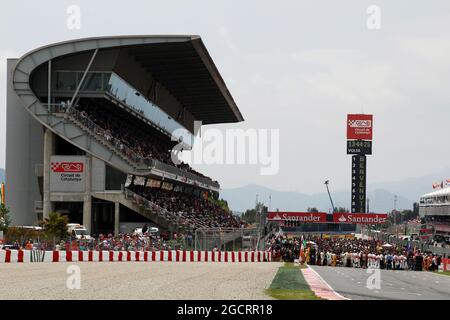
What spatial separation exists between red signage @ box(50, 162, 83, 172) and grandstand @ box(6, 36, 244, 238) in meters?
0.08

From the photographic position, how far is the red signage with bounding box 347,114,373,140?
135875 millimetres

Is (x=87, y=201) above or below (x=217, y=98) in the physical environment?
below

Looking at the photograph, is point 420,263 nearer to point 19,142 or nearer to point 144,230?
point 144,230

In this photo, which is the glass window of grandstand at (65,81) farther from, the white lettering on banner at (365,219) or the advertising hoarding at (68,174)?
the white lettering on banner at (365,219)

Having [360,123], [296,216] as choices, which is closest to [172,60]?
[296,216]

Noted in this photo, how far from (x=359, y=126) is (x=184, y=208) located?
7434 cm

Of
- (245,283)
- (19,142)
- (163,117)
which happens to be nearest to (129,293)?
(245,283)

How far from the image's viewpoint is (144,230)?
177ft

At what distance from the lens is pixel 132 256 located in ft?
143

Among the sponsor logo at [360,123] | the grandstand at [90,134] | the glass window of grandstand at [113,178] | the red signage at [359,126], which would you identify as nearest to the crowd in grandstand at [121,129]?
the grandstand at [90,134]

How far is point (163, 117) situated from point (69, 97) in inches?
800

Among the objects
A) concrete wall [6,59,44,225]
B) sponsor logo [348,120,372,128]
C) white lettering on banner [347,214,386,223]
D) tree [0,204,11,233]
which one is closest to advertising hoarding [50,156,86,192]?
concrete wall [6,59,44,225]

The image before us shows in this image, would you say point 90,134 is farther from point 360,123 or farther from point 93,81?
point 360,123

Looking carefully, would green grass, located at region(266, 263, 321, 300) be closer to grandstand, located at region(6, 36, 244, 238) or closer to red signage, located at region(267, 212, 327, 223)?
grandstand, located at region(6, 36, 244, 238)
